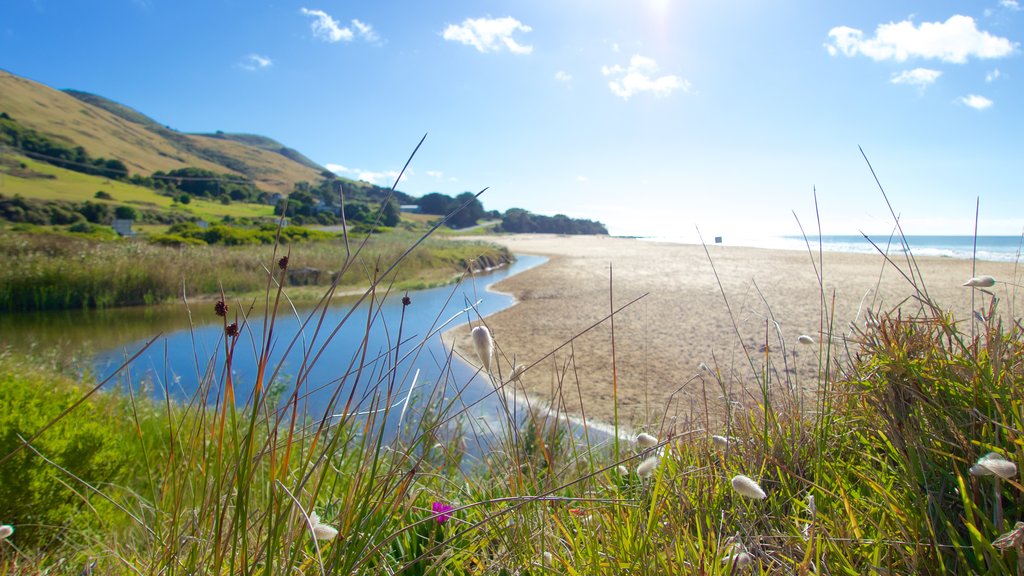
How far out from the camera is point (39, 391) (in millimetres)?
2943

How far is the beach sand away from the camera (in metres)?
4.00

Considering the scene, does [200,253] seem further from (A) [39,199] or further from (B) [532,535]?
(B) [532,535]

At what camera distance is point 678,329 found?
11438 mm

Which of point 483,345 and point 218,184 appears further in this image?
point 218,184

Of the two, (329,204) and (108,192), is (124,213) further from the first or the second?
(329,204)

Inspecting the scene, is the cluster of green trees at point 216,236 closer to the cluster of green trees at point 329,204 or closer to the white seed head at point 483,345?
the cluster of green trees at point 329,204

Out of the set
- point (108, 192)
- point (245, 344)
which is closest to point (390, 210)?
point (245, 344)

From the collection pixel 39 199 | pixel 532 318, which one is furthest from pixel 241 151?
pixel 532 318

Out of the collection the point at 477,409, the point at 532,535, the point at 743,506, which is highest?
the point at 743,506

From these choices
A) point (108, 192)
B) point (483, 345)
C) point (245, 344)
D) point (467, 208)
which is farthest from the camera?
point (108, 192)

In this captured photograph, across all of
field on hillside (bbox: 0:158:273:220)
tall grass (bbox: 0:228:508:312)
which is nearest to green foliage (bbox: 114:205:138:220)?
field on hillside (bbox: 0:158:273:220)

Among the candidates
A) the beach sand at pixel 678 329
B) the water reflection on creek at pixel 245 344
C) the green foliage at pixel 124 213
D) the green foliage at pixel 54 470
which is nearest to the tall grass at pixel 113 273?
the water reflection on creek at pixel 245 344

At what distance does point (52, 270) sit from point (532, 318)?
12.5 m

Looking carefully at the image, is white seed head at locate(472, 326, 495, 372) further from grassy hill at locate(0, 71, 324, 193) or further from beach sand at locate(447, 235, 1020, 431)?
grassy hill at locate(0, 71, 324, 193)
